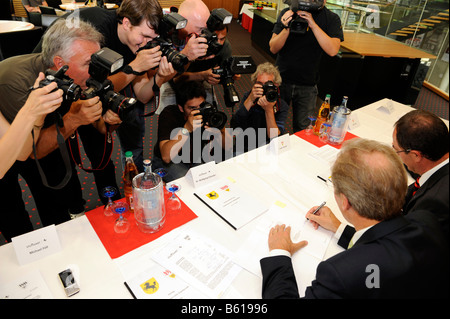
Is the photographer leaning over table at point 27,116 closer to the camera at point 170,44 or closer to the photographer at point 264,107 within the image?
the camera at point 170,44

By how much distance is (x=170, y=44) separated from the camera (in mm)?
1748

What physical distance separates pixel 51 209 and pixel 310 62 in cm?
229

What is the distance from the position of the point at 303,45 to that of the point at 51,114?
6.69 ft

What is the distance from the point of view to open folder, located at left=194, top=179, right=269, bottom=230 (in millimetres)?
1315

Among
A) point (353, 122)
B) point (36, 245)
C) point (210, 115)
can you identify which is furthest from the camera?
point (353, 122)

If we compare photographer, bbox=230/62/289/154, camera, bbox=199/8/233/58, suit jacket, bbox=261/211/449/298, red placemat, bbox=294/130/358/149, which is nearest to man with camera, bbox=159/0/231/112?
camera, bbox=199/8/233/58

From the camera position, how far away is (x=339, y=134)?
2021 millimetres

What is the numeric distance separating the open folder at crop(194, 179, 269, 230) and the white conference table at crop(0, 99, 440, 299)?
0.09 ft

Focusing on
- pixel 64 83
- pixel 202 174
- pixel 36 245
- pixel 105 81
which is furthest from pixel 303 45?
pixel 36 245

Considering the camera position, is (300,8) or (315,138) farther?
(300,8)

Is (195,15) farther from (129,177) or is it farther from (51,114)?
(129,177)

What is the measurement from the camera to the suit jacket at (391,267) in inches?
28.0

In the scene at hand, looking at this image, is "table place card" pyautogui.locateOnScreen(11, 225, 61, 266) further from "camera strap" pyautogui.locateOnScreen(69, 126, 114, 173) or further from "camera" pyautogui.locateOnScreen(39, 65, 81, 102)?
"camera strap" pyautogui.locateOnScreen(69, 126, 114, 173)

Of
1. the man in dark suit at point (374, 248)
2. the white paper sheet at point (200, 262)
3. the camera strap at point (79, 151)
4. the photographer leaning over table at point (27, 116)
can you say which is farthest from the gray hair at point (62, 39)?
the man in dark suit at point (374, 248)
